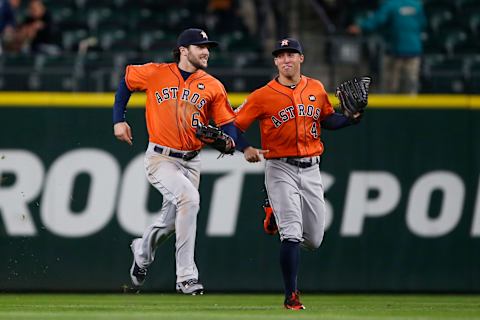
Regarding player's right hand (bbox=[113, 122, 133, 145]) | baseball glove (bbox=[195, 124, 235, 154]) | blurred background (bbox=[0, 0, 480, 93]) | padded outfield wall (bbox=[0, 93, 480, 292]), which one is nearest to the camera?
baseball glove (bbox=[195, 124, 235, 154])

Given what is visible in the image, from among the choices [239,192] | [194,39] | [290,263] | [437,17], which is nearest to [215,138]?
[194,39]

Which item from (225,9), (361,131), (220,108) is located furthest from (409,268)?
(225,9)

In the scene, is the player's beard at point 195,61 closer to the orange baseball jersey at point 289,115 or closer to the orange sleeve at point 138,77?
the orange sleeve at point 138,77

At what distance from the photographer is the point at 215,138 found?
9.30 m

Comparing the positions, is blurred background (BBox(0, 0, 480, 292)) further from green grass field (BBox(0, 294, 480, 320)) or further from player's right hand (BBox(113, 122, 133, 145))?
player's right hand (BBox(113, 122, 133, 145))

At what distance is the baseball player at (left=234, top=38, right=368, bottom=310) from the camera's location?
9445mm

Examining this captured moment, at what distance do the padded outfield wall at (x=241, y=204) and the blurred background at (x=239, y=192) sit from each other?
1 centimetres

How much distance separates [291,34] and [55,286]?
5.23 metres

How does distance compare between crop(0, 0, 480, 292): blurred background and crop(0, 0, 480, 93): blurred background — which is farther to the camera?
crop(0, 0, 480, 93): blurred background

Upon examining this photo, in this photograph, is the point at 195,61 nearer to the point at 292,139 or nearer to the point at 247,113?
the point at 247,113

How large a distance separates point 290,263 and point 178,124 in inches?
56.7

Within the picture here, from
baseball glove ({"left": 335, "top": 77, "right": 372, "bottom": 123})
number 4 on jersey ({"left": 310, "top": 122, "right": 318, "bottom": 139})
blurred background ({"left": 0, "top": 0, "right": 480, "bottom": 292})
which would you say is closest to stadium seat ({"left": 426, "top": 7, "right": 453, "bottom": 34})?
blurred background ({"left": 0, "top": 0, "right": 480, "bottom": 292})

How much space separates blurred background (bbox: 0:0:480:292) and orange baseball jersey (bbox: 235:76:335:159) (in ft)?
8.09

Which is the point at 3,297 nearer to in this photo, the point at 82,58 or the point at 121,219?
the point at 121,219
